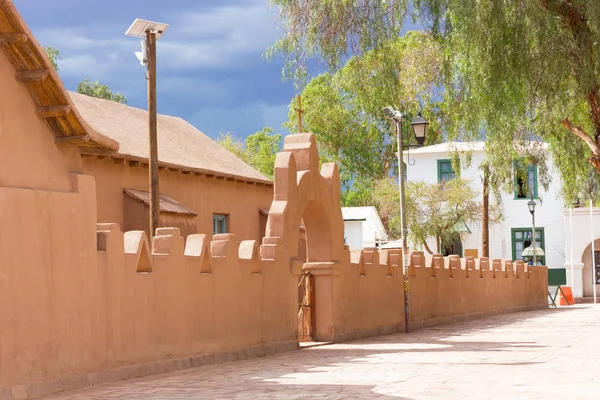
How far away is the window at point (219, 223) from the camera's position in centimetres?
2815

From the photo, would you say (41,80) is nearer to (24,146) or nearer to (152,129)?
(24,146)

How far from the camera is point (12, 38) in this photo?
1141 centimetres

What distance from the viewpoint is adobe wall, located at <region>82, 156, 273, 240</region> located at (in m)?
22.9

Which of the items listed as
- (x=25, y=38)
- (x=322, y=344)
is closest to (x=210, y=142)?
(x=322, y=344)

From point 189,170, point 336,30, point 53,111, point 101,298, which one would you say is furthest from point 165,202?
point 53,111

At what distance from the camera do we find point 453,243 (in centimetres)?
4812

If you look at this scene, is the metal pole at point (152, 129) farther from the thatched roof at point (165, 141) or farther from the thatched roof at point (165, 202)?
the thatched roof at point (165, 202)

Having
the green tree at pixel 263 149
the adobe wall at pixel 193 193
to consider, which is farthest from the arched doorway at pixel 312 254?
the green tree at pixel 263 149

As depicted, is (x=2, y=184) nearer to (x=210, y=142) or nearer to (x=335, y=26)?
(x=335, y=26)

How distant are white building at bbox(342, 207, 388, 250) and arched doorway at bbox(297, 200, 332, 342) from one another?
24.4 metres

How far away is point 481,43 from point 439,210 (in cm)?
2792

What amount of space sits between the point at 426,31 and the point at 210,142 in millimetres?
12546

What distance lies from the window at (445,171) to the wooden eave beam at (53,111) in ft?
123

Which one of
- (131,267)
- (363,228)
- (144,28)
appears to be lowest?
(131,267)
